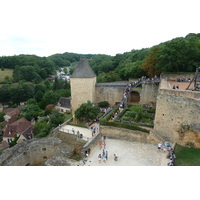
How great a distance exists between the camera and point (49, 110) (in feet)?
105

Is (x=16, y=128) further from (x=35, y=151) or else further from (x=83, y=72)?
(x=83, y=72)

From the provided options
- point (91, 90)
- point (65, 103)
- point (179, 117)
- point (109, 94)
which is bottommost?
point (65, 103)

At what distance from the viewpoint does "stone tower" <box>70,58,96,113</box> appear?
21803 millimetres

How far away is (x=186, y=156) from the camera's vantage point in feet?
36.4

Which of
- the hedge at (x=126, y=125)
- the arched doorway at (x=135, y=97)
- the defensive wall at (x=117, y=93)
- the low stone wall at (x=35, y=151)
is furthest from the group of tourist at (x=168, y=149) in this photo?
the arched doorway at (x=135, y=97)

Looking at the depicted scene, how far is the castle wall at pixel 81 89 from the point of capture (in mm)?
21891

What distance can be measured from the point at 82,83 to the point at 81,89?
35.3 inches

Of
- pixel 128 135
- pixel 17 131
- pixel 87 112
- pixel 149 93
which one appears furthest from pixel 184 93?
pixel 17 131

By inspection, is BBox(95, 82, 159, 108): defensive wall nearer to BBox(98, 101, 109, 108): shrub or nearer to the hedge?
BBox(98, 101, 109, 108): shrub

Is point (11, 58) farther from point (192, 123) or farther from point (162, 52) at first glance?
point (192, 123)

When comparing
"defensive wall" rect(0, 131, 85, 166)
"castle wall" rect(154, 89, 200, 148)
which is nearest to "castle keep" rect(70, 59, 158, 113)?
"castle wall" rect(154, 89, 200, 148)

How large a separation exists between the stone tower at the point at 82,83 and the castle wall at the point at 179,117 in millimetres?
11280

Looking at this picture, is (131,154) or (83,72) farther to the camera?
(83,72)

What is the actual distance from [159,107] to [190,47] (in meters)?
10.6
